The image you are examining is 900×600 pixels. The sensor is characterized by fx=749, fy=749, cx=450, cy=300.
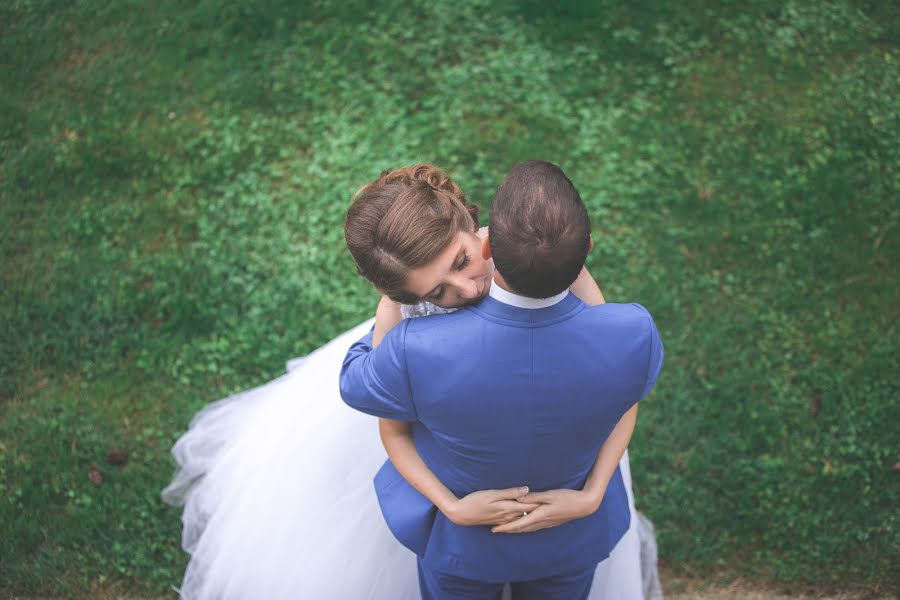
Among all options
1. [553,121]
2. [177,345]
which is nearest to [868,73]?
[553,121]

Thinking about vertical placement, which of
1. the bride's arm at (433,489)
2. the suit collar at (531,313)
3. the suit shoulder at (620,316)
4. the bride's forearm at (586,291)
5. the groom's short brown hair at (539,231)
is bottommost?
the bride's arm at (433,489)

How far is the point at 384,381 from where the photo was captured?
1.89 meters

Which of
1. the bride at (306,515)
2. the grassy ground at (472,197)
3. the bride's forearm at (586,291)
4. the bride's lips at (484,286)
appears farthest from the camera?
the grassy ground at (472,197)

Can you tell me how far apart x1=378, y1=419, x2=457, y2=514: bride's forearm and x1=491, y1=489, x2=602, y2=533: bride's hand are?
17cm

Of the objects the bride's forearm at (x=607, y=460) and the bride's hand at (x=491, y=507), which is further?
the bride's forearm at (x=607, y=460)

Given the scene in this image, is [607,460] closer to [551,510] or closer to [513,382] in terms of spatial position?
[551,510]

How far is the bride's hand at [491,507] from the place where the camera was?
197 cm

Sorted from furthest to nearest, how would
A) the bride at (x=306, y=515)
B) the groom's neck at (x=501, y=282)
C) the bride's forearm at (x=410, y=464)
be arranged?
the bride at (x=306, y=515)
the bride's forearm at (x=410, y=464)
the groom's neck at (x=501, y=282)

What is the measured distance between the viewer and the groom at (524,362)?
1.68 meters

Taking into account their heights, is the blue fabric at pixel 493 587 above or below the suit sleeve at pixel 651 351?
below

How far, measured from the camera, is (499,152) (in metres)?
4.51

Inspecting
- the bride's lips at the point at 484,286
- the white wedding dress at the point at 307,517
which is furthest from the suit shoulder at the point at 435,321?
the white wedding dress at the point at 307,517

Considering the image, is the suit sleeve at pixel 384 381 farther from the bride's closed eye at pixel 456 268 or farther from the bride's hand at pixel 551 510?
the bride's hand at pixel 551 510

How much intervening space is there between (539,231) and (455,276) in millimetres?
393
